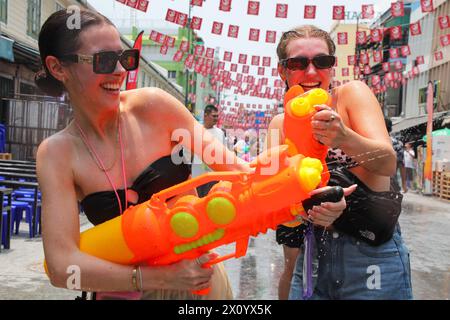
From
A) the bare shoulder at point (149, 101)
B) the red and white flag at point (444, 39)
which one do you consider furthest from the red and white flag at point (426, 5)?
the bare shoulder at point (149, 101)

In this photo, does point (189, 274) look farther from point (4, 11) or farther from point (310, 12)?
point (4, 11)

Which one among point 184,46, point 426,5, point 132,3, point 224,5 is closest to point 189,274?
point 224,5

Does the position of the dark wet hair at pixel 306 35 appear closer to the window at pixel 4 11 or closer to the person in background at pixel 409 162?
the window at pixel 4 11

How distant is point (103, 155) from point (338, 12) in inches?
306

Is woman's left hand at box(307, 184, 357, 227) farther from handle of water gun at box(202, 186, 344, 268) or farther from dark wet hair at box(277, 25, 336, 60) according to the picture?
dark wet hair at box(277, 25, 336, 60)

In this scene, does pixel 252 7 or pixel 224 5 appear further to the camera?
pixel 252 7

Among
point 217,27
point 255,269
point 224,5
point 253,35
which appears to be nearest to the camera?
point 255,269

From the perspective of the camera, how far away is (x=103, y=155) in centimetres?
138

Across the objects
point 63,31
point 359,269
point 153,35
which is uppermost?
point 153,35

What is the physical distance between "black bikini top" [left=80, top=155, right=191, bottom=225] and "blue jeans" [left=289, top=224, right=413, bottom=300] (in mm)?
594

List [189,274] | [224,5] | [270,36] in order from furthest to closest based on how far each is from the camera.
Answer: [270,36] < [224,5] < [189,274]

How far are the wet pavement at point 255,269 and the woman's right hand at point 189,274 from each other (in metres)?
1.97

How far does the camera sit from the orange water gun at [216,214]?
1001mm

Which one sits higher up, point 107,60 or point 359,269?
point 107,60
